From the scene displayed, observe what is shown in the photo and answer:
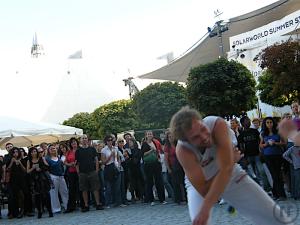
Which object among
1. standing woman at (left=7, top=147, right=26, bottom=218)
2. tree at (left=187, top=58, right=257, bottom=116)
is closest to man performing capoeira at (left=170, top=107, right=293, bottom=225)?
standing woman at (left=7, top=147, right=26, bottom=218)

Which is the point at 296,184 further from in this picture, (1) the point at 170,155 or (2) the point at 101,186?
(2) the point at 101,186

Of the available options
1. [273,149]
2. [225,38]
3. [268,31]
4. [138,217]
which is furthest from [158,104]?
[138,217]

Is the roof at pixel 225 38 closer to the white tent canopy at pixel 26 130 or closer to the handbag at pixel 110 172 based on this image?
the white tent canopy at pixel 26 130

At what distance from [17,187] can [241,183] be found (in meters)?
9.61

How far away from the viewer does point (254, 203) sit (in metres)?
3.91

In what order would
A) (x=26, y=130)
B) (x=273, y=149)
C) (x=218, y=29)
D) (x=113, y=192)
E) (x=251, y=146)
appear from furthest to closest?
(x=218, y=29), (x=26, y=130), (x=113, y=192), (x=251, y=146), (x=273, y=149)

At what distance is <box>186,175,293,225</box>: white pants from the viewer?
389cm

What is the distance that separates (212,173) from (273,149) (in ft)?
22.5

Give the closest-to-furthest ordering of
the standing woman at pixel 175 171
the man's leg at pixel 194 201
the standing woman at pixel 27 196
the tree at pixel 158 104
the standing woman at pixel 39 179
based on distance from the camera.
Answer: the man's leg at pixel 194 201 < the standing woman at pixel 175 171 < the standing woman at pixel 39 179 < the standing woman at pixel 27 196 < the tree at pixel 158 104

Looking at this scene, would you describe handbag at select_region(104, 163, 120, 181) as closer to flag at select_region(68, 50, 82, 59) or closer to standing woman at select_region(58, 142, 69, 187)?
standing woman at select_region(58, 142, 69, 187)

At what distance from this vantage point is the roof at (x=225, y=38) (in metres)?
57.0

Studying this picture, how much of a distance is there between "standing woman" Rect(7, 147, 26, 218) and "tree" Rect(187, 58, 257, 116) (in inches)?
679

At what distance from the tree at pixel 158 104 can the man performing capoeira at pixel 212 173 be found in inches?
1693

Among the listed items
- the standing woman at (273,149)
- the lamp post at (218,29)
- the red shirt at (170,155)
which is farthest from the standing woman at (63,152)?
the lamp post at (218,29)
